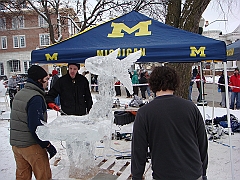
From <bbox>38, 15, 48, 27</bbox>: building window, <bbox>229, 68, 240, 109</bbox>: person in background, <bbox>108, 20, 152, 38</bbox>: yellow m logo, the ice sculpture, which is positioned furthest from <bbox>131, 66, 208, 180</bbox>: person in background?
<bbox>38, 15, 48, 27</bbox>: building window

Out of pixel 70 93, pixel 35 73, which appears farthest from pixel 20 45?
pixel 35 73

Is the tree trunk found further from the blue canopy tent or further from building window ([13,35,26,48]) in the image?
building window ([13,35,26,48])

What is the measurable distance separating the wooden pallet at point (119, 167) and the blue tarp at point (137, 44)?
152 centimetres

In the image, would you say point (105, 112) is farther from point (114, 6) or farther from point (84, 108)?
point (114, 6)

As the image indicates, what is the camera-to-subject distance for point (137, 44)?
346 centimetres

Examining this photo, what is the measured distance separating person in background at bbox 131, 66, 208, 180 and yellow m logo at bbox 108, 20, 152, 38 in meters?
2.09

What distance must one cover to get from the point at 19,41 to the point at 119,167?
36794 millimetres

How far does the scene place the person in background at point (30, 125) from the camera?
8.59 ft

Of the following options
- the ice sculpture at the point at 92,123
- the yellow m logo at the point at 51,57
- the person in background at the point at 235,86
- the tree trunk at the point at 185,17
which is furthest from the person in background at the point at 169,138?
the person in background at the point at 235,86

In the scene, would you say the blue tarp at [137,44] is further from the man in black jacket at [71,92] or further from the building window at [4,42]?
the building window at [4,42]

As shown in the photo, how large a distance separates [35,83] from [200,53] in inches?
79.9

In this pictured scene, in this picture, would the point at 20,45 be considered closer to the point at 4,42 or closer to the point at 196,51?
the point at 4,42

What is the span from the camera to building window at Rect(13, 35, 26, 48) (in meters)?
36.6

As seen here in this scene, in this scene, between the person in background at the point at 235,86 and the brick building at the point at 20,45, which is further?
the brick building at the point at 20,45
